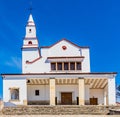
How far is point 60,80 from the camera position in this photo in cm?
5081

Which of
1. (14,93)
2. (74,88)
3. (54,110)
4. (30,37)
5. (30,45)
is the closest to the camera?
(54,110)

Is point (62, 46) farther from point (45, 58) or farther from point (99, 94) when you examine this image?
point (99, 94)

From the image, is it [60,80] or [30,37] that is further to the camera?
[30,37]

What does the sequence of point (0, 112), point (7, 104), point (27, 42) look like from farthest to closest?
point (27, 42) → point (7, 104) → point (0, 112)

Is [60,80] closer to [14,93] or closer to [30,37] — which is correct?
[14,93]

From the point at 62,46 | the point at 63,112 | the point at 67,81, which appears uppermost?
the point at 62,46

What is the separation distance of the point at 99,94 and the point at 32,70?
9968 mm

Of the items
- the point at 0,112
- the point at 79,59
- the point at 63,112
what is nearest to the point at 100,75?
the point at 79,59

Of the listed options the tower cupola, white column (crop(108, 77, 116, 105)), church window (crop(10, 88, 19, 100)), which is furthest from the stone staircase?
the tower cupola

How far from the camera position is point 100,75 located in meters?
Answer: 47.8

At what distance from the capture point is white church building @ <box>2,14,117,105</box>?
47.4 m

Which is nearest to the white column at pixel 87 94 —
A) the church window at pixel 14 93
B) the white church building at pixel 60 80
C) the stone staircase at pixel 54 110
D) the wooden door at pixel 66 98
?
the white church building at pixel 60 80

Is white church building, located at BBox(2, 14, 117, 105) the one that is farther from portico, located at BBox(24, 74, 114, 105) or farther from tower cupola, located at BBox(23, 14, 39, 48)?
tower cupola, located at BBox(23, 14, 39, 48)

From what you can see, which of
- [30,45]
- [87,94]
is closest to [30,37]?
[30,45]
